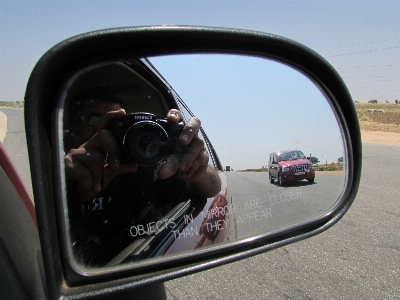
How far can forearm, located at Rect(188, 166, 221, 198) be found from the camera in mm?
1805

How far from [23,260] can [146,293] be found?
522 millimetres

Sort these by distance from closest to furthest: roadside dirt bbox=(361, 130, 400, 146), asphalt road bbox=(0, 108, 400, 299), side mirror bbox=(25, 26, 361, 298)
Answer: side mirror bbox=(25, 26, 361, 298) < asphalt road bbox=(0, 108, 400, 299) < roadside dirt bbox=(361, 130, 400, 146)

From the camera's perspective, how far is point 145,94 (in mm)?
1760

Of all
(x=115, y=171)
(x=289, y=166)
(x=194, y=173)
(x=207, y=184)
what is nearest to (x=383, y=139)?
(x=289, y=166)

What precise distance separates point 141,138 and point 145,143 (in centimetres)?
2

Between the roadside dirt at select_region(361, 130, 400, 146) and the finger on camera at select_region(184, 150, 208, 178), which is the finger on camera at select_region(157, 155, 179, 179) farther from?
the roadside dirt at select_region(361, 130, 400, 146)

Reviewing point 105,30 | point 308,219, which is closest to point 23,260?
point 105,30

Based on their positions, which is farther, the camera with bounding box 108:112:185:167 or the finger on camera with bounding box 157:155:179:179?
the finger on camera with bounding box 157:155:179:179

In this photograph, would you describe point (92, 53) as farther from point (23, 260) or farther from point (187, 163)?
point (23, 260)

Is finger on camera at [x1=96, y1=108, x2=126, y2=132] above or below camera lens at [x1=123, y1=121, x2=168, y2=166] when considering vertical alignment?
above

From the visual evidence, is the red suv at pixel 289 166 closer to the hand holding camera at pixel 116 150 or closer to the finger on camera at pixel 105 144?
the hand holding camera at pixel 116 150

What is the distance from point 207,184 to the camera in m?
1.86

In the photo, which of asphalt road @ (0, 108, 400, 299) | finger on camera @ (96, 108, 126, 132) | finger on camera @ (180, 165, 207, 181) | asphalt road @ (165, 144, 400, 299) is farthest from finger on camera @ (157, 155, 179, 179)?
asphalt road @ (165, 144, 400, 299)

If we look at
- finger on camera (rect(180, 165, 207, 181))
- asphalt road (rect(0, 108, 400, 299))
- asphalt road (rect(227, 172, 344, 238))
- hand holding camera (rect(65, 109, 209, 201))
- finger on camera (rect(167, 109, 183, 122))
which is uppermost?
finger on camera (rect(167, 109, 183, 122))
